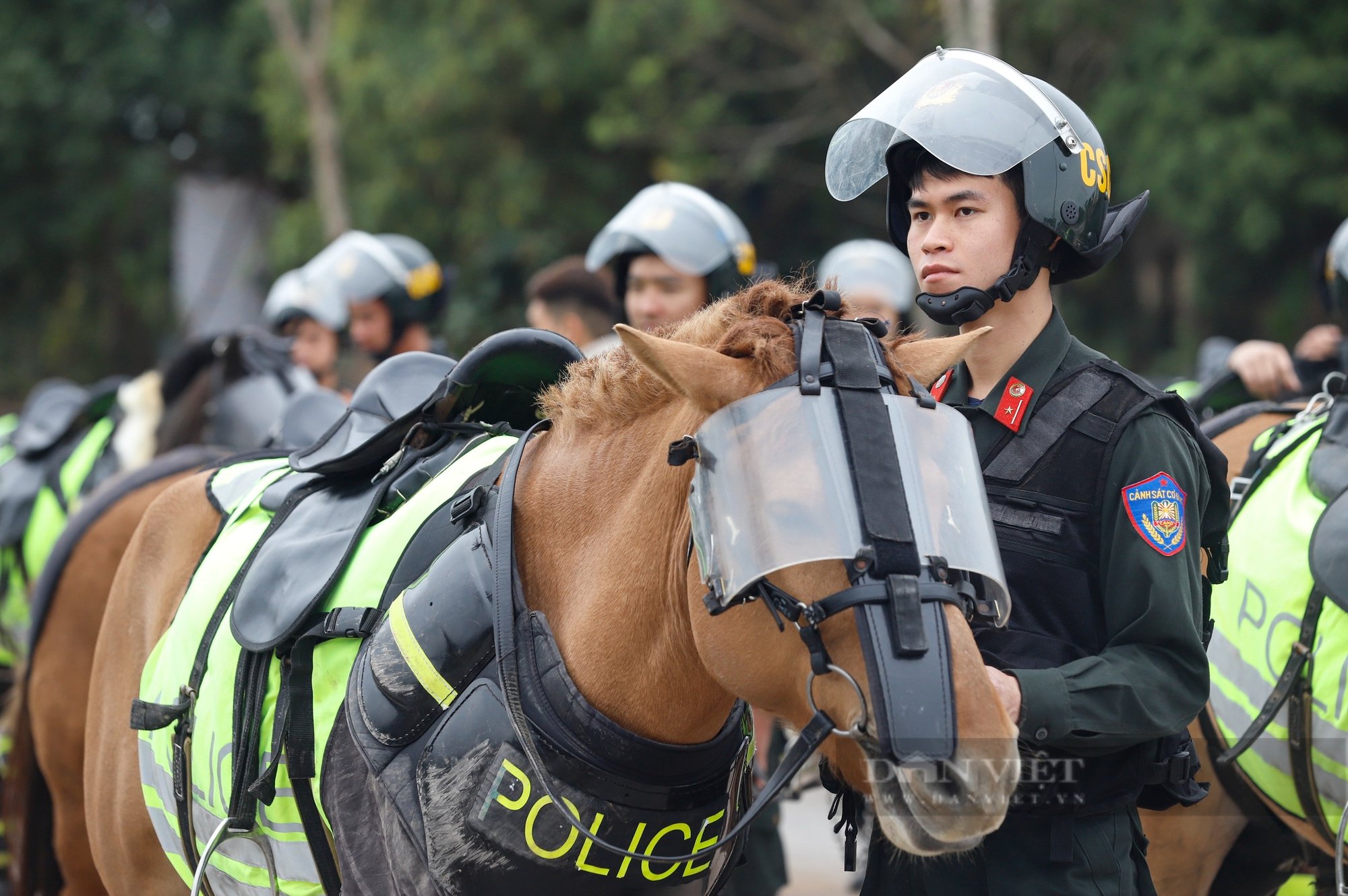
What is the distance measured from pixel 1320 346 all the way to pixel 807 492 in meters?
3.57

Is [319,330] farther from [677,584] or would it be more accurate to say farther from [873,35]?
[873,35]

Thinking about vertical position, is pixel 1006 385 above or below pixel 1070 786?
above

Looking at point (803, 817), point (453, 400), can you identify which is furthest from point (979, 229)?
point (803, 817)

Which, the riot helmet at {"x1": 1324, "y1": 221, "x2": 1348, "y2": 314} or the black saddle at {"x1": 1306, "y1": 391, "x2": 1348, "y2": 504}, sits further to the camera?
the riot helmet at {"x1": 1324, "y1": 221, "x2": 1348, "y2": 314}

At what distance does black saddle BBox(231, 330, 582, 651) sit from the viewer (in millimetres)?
2570

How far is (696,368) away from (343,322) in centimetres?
516

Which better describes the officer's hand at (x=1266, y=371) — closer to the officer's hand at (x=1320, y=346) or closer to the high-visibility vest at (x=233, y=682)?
the officer's hand at (x=1320, y=346)

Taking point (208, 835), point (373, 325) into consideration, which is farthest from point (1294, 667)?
point (373, 325)

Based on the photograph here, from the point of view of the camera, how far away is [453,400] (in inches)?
107

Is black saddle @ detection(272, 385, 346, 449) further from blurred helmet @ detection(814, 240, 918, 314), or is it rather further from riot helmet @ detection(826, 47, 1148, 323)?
blurred helmet @ detection(814, 240, 918, 314)

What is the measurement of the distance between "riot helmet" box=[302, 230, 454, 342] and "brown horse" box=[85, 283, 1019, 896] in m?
3.79

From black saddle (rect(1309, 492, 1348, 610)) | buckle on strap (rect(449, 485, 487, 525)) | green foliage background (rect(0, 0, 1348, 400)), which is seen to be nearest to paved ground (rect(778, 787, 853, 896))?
black saddle (rect(1309, 492, 1348, 610))

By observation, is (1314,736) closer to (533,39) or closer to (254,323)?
(533,39)

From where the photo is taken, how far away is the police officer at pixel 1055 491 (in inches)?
79.6
